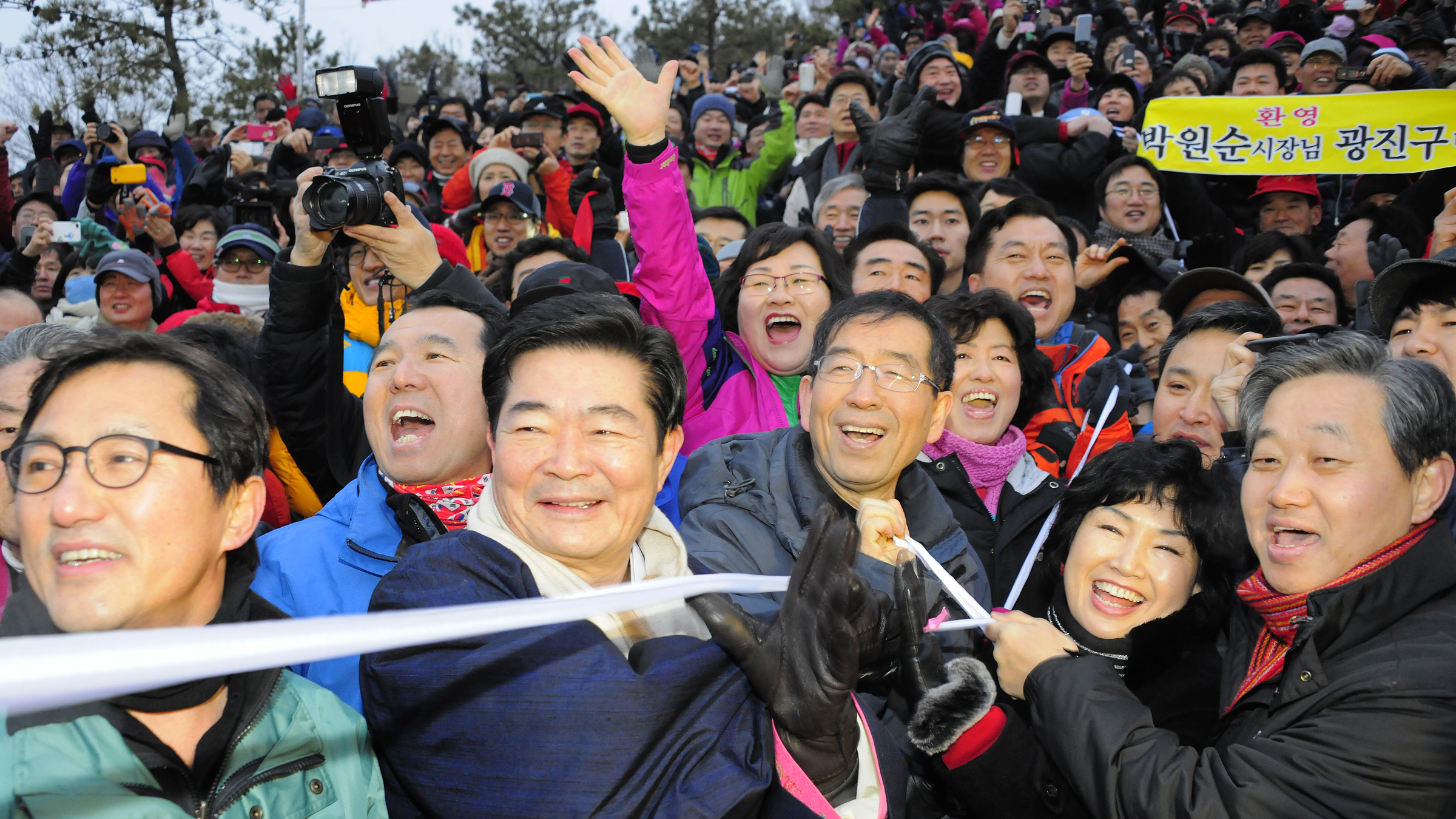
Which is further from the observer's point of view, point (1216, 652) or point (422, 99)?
point (422, 99)

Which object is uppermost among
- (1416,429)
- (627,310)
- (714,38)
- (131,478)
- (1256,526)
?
(714,38)

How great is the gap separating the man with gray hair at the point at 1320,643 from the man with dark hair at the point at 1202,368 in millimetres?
1023

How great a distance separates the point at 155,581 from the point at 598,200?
460cm

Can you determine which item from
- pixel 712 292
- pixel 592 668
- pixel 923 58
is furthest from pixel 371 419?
pixel 923 58

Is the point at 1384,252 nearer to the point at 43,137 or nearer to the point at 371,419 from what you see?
the point at 371,419

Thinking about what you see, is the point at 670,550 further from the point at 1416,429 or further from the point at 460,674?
the point at 1416,429

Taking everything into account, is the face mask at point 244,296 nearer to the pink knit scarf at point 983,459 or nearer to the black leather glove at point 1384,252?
the pink knit scarf at point 983,459

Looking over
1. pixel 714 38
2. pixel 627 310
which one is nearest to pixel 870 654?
pixel 627 310

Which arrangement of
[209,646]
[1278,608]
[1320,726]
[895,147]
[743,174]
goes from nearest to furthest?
1. [209,646]
2. [1320,726]
3. [1278,608]
4. [895,147]
5. [743,174]

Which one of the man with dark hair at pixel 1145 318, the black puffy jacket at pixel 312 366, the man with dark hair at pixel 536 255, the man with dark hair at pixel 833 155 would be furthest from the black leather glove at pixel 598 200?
the man with dark hair at pixel 1145 318

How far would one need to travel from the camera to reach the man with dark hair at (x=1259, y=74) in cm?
822

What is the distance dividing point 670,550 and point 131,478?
1057 mm

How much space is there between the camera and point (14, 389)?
2646 mm

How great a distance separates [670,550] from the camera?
232cm
